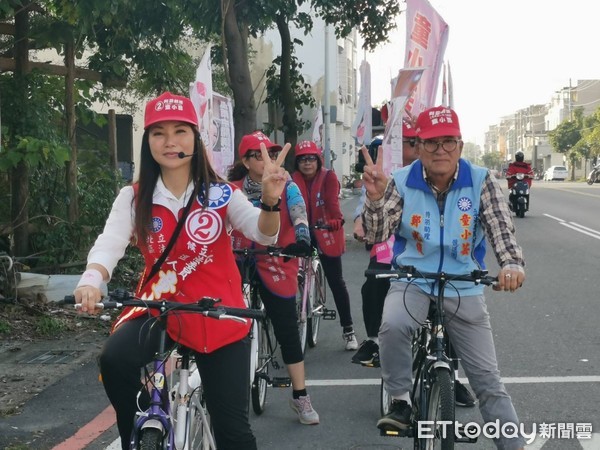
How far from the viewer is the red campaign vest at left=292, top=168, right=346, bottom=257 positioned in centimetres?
761

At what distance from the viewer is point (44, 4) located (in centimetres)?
1081

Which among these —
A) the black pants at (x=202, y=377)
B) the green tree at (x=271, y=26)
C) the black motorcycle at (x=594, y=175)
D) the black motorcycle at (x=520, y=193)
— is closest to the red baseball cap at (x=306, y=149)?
the black pants at (x=202, y=377)

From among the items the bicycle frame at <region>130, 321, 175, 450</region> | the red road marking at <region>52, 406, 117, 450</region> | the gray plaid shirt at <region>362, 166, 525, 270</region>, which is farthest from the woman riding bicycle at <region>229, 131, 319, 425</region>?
the bicycle frame at <region>130, 321, 175, 450</region>

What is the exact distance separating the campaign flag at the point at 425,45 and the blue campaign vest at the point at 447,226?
14.2ft

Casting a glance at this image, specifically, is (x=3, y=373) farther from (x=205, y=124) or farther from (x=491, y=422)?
(x=491, y=422)

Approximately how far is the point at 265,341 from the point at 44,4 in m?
6.60

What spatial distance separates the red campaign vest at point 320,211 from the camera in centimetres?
761

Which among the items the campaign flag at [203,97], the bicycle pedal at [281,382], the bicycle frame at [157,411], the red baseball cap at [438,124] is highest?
the campaign flag at [203,97]

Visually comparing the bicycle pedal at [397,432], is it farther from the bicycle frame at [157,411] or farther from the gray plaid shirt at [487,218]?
the bicycle frame at [157,411]

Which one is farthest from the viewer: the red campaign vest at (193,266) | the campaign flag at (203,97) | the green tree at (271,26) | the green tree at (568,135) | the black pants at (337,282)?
the green tree at (568,135)

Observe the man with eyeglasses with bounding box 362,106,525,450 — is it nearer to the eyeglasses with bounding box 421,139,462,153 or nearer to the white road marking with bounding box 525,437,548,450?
the eyeglasses with bounding box 421,139,462,153

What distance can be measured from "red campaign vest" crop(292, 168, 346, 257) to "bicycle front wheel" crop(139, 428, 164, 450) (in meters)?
4.56

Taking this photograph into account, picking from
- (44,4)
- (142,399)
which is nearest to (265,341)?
(142,399)

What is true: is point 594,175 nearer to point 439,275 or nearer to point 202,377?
point 439,275
